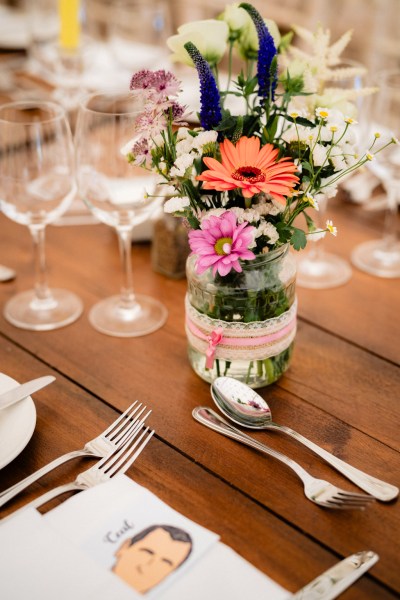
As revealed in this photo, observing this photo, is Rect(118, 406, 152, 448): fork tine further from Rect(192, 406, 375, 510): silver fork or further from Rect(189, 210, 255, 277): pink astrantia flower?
Rect(189, 210, 255, 277): pink astrantia flower

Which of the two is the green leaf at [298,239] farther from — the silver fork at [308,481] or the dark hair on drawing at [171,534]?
the dark hair on drawing at [171,534]

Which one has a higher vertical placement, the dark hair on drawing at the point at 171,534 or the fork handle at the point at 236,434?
the fork handle at the point at 236,434

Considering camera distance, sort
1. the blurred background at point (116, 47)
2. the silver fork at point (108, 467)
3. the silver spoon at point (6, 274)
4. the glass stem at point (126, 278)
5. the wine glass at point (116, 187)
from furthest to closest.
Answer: the blurred background at point (116, 47) < the silver spoon at point (6, 274) < the glass stem at point (126, 278) < the wine glass at point (116, 187) < the silver fork at point (108, 467)

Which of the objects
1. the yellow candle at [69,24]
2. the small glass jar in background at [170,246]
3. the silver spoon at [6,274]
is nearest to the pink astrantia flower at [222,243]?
the small glass jar in background at [170,246]

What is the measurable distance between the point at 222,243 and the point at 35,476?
340 millimetres

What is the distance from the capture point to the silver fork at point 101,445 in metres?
0.79

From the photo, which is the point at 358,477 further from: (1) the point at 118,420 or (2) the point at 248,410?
(1) the point at 118,420

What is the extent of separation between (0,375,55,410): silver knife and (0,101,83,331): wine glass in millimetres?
238

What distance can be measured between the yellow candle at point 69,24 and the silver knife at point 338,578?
1.48 m

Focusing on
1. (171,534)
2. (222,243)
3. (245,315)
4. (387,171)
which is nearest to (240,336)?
(245,315)

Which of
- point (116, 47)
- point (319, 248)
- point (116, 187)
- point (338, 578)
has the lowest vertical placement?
point (338, 578)

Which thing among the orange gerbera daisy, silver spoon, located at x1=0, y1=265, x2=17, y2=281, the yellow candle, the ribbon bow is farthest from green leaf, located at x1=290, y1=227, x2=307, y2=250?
the yellow candle

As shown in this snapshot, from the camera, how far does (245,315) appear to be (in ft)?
3.02

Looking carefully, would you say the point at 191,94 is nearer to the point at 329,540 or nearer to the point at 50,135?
the point at 50,135
